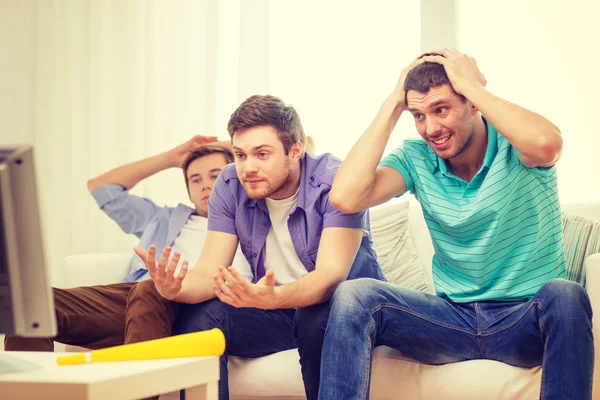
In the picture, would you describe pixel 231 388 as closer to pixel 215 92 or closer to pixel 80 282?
pixel 80 282

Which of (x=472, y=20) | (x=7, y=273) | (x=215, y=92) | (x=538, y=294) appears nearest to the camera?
(x=7, y=273)

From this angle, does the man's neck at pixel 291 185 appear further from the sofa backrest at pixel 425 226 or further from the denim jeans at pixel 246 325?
the sofa backrest at pixel 425 226

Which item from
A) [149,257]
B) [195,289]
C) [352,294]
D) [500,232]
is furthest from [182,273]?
[500,232]

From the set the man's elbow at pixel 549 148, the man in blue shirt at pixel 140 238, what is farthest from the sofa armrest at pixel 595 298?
the man in blue shirt at pixel 140 238

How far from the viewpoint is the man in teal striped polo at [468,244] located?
5.25 feet

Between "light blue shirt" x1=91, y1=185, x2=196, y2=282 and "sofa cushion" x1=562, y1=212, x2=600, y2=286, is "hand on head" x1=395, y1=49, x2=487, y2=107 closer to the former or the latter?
"sofa cushion" x1=562, y1=212, x2=600, y2=286

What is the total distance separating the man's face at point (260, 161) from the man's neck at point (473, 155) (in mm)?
503

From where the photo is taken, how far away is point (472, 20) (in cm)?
334

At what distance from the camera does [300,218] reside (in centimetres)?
213

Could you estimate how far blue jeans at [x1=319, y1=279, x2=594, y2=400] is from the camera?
156 cm

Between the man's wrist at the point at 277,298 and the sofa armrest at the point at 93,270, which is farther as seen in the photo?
the sofa armrest at the point at 93,270

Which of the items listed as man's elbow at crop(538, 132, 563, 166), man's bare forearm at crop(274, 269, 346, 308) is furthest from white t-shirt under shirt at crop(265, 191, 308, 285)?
man's elbow at crop(538, 132, 563, 166)

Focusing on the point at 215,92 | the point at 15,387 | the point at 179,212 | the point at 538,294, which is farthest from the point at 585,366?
the point at 215,92

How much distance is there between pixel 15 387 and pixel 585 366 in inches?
45.4
